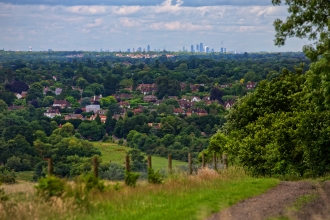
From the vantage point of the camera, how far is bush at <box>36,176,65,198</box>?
13.4m

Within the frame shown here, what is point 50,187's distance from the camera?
13484 millimetres

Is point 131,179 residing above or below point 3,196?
below

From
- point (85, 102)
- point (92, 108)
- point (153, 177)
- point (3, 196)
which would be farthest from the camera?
point (85, 102)

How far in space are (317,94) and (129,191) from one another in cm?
815

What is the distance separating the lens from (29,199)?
42.9ft

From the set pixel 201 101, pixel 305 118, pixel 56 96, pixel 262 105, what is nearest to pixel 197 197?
pixel 305 118

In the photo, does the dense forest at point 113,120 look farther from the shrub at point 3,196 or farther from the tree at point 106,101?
the shrub at point 3,196

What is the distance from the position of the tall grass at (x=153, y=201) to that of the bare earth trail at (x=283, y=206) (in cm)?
34

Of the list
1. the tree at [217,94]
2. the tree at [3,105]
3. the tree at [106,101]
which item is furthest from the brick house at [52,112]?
the tree at [217,94]

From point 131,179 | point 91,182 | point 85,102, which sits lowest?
point 85,102

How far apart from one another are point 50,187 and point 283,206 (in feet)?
15.8

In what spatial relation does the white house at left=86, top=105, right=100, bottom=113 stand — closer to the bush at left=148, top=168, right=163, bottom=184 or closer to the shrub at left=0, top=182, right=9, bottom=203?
the bush at left=148, top=168, right=163, bottom=184

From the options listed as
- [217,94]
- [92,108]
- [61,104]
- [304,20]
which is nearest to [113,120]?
[92,108]

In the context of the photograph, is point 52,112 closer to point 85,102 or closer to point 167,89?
point 85,102
